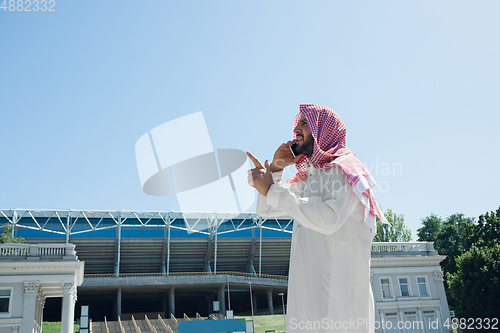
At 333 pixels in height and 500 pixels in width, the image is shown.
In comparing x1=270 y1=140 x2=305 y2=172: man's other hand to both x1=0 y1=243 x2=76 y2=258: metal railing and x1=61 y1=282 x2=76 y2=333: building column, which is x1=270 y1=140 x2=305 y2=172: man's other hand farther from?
x1=0 y1=243 x2=76 y2=258: metal railing

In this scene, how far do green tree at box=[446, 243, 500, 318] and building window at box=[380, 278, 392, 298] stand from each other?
14.8 ft

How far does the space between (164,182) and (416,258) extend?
21.0m

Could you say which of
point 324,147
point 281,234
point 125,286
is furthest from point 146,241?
point 324,147

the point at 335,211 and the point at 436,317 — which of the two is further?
the point at 436,317

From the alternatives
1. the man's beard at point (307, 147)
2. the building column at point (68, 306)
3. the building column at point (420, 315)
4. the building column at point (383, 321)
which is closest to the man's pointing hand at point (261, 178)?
the man's beard at point (307, 147)

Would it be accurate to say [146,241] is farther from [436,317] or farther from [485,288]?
[485,288]

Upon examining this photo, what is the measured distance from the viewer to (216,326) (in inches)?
845

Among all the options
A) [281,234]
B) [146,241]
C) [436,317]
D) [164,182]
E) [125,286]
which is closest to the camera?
[164,182]

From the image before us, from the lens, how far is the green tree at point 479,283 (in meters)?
26.3

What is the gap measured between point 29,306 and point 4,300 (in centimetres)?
137

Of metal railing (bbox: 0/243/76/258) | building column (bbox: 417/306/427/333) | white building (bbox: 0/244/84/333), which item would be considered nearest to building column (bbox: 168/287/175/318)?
white building (bbox: 0/244/84/333)

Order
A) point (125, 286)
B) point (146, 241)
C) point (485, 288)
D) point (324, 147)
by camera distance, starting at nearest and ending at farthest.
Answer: point (324, 147), point (485, 288), point (125, 286), point (146, 241)

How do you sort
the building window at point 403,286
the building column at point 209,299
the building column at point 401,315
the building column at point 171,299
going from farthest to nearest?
the building column at point 209,299 → the building column at point 171,299 → the building window at point 403,286 → the building column at point 401,315

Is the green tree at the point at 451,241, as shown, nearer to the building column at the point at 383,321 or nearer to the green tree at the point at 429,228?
the green tree at the point at 429,228
